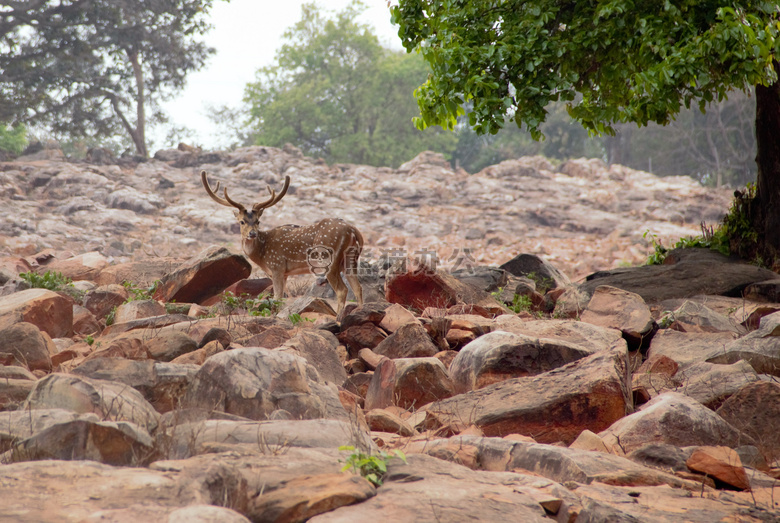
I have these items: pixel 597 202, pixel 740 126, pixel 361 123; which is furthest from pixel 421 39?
pixel 740 126

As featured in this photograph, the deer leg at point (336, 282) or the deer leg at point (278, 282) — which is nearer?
the deer leg at point (336, 282)

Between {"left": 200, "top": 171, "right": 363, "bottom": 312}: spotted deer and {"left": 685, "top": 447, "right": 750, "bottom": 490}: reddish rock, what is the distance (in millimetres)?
6779

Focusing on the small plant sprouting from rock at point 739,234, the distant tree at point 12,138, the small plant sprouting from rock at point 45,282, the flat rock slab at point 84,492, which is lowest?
the flat rock slab at point 84,492

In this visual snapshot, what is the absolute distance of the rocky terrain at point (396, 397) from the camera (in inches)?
115

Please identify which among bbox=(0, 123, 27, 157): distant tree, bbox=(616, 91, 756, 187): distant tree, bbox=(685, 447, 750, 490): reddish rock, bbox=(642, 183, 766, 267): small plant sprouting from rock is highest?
bbox=(616, 91, 756, 187): distant tree

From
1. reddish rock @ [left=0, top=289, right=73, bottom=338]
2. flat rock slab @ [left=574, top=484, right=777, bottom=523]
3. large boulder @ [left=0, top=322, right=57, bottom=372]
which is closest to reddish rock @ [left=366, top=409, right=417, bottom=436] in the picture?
flat rock slab @ [left=574, top=484, right=777, bottom=523]

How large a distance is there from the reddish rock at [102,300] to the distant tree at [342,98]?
33455mm

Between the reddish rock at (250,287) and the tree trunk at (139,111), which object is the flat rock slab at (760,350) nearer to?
the reddish rock at (250,287)

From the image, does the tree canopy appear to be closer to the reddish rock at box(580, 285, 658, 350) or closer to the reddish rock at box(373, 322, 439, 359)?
the reddish rock at box(580, 285, 658, 350)

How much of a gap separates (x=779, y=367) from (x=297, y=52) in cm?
4276

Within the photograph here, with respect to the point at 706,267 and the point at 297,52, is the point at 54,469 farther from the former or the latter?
the point at 297,52

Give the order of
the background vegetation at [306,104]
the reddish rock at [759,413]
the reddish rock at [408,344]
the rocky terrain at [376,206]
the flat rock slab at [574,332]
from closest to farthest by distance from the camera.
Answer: the reddish rock at [759,413], the flat rock slab at [574,332], the reddish rock at [408,344], the rocky terrain at [376,206], the background vegetation at [306,104]

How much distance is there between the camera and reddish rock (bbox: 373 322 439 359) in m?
6.52

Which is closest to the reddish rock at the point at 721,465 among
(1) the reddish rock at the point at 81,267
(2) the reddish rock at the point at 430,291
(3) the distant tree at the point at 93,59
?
(2) the reddish rock at the point at 430,291
